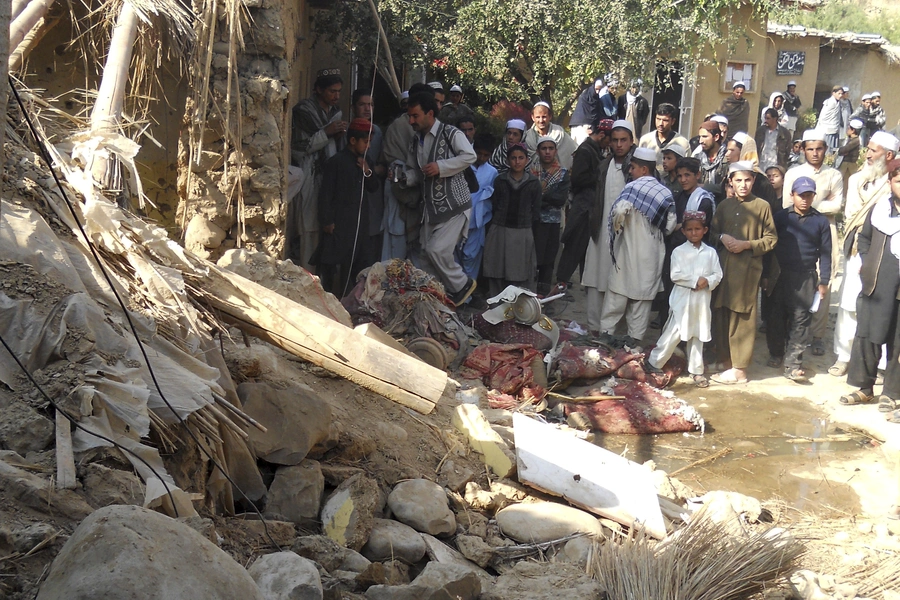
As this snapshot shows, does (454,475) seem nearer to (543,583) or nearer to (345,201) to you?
(543,583)

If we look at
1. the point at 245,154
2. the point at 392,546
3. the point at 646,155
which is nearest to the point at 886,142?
the point at 646,155

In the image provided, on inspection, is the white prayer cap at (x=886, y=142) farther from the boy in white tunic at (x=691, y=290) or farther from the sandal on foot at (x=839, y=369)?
the boy in white tunic at (x=691, y=290)

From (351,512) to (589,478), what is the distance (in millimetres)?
1411

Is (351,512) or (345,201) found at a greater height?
(345,201)

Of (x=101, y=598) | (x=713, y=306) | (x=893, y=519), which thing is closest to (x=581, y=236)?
(x=713, y=306)

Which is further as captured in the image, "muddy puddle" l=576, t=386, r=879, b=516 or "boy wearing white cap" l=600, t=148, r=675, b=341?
"boy wearing white cap" l=600, t=148, r=675, b=341

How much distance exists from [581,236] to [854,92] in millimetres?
13302

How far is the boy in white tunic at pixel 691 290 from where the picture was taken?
7.06 m

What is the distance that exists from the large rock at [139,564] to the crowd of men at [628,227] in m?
5.51

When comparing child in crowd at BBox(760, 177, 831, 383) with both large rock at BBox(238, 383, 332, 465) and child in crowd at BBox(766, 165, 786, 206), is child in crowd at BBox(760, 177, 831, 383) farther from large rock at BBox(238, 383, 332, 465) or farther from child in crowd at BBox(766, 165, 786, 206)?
large rock at BBox(238, 383, 332, 465)

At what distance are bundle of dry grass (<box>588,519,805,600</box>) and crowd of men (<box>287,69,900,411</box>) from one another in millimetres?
3701

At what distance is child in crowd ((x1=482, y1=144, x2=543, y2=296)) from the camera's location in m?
8.02

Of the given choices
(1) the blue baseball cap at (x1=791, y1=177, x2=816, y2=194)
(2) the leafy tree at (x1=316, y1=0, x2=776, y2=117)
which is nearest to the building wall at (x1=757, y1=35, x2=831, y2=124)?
(2) the leafy tree at (x1=316, y1=0, x2=776, y2=117)

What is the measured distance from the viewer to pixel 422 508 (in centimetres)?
368
